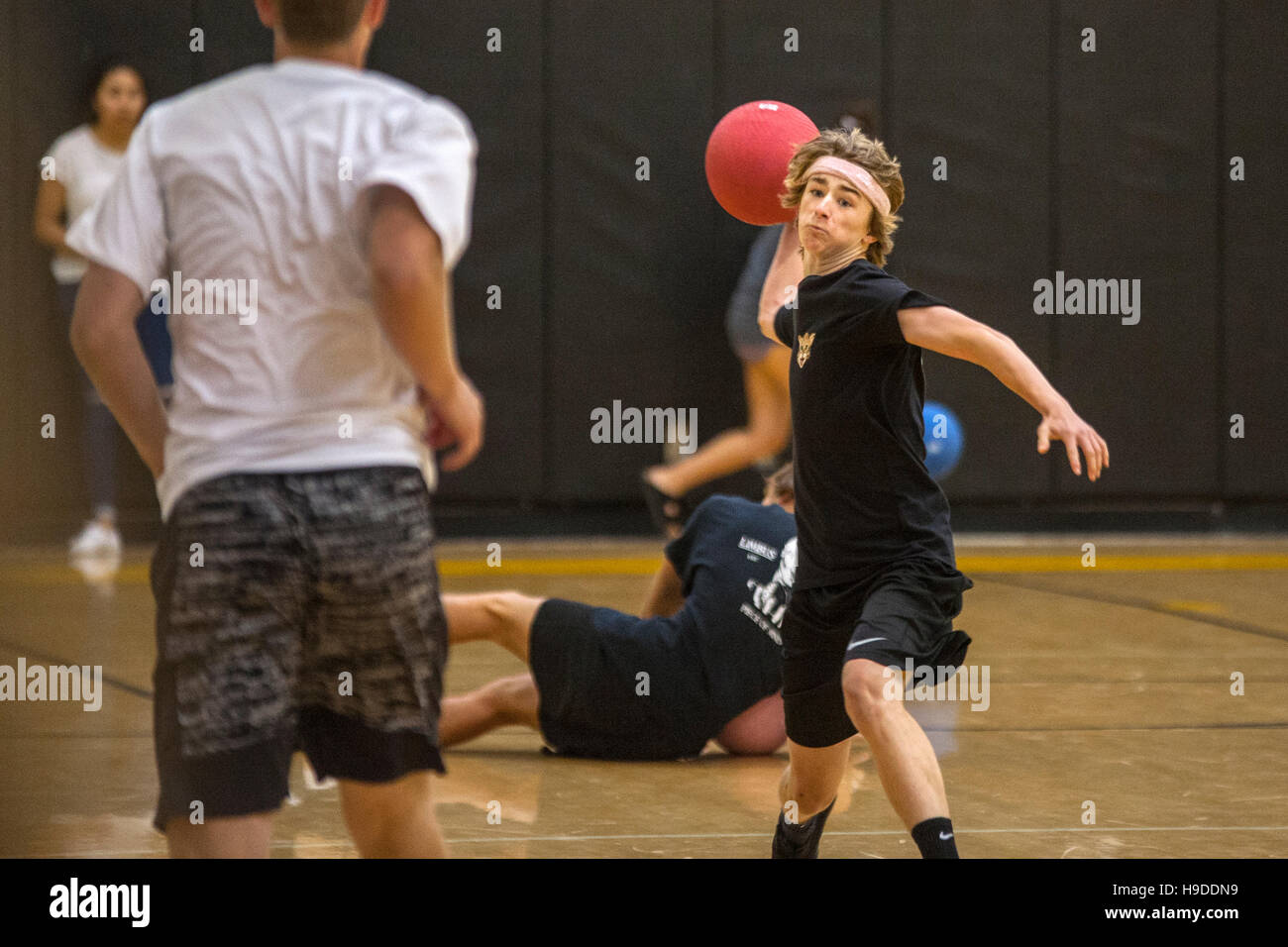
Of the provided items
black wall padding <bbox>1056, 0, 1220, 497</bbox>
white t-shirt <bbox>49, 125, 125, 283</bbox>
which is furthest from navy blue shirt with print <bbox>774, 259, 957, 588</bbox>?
black wall padding <bbox>1056, 0, 1220, 497</bbox>

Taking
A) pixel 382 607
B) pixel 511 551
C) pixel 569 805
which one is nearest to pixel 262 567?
pixel 382 607

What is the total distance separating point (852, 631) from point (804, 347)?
2.05 feet

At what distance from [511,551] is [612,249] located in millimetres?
2182

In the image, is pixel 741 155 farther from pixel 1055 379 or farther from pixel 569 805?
pixel 1055 379

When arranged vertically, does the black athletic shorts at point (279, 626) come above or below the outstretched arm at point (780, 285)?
below

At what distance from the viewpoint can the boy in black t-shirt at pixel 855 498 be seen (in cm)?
329

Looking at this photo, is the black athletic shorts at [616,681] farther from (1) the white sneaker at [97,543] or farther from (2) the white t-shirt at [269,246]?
(1) the white sneaker at [97,543]

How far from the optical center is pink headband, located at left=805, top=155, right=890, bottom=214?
141 inches

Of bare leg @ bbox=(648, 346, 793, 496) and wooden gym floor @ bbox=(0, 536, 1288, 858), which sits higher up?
bare leg @ bbox=(648, 346, 793, 496)

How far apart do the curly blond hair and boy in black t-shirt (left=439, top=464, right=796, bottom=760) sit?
43.6 inches

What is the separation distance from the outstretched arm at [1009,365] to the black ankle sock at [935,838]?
0.73 m

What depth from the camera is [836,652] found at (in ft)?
11.5

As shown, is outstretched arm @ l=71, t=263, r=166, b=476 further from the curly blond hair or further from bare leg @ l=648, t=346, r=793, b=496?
bare leg @ l=648, t=346, r=793, b=496

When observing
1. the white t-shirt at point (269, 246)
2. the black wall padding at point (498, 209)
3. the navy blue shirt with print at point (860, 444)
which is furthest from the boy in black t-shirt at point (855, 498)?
the black wall padding at point (498, 209)
